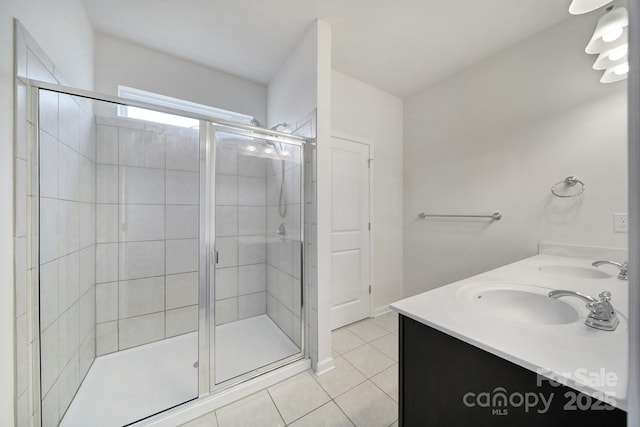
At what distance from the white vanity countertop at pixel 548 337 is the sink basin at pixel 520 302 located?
0.02 metres

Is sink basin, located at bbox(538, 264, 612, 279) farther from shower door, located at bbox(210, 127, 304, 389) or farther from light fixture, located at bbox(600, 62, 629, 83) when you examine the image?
shower door, located at bbox(210, 127, 304, 389)

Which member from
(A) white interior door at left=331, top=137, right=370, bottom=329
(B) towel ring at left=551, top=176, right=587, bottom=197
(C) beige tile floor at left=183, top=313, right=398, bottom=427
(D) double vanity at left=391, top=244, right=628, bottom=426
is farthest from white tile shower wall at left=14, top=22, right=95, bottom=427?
(B) towel ring at left=551, top=176, right=587, bottom=197

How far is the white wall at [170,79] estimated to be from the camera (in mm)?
1845

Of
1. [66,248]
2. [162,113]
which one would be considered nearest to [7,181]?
[66,248]

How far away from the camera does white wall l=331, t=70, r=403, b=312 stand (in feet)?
8.06

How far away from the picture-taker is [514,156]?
1.94 metres

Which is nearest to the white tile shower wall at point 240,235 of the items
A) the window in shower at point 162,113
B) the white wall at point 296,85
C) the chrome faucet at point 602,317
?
the window in shower at point 162,113

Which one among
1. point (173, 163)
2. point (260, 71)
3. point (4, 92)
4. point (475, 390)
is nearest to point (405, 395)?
point (475, 390)

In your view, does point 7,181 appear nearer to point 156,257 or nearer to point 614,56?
point 156,257

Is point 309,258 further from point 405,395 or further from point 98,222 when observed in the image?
point 98,222

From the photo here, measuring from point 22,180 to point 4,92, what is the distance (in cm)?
35

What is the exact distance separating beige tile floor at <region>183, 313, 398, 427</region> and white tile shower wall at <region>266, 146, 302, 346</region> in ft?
1.17

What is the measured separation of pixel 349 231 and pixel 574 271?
5.38ft

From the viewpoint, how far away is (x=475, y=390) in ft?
2.32
